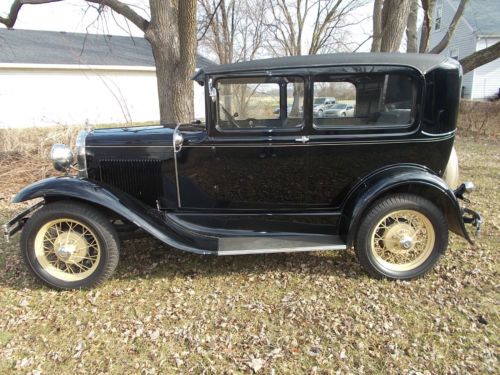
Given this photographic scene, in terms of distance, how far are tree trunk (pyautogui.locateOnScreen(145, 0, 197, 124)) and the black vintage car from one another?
290 centimetres

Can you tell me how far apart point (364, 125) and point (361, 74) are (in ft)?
1.51

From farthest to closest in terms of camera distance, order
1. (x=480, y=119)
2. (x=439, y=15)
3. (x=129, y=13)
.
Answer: (x=439, y=15) < (x=480, y=119) < (x=129, y=13)

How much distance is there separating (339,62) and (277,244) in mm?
1754

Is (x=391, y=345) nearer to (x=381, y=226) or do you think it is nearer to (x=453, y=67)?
(x=381, y=226)

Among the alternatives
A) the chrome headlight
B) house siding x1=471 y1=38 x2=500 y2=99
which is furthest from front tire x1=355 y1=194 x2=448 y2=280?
house siding x1=471 y1=38 x2=500 y2=99

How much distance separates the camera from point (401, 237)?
336 centimetres

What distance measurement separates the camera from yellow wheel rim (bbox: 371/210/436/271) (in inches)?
132

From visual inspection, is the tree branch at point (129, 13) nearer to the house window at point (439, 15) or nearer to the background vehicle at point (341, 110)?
the background vehicle at point (341, 110)

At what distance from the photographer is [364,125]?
3367 mm

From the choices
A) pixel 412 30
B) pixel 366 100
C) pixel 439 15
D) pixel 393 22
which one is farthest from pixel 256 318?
pixel 439 15

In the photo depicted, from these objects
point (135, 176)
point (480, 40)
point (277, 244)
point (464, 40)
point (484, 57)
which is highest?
point (464, 40)

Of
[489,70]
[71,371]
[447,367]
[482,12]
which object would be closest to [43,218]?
[71,371]

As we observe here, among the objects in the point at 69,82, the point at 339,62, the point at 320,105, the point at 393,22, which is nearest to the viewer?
the point at 339,62

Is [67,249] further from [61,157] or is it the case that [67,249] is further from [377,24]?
[377,24]
